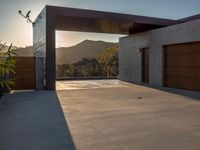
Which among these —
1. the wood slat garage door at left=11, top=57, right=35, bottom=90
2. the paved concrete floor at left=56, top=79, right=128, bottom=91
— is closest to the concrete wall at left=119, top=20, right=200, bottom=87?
the paved concrete floor at left=56, top=79, right=128, bottom=91

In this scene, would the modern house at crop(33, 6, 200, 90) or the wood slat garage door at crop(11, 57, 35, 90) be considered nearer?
the modern house at crop(33, 6, 200, 90)

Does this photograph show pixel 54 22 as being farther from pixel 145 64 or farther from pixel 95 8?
pixel 145 64

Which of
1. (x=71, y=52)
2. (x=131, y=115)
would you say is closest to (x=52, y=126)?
(x=131, y=115)

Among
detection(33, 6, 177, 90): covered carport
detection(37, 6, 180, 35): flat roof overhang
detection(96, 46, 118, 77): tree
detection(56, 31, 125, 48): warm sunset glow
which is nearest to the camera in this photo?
detection(33, 6, 177, 90): covered carport

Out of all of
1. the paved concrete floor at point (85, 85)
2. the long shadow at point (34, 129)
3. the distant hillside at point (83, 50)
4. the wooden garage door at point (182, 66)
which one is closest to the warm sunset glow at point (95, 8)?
the wooden garage door at point (182, 66)

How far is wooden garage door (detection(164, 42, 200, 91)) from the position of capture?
488 inches

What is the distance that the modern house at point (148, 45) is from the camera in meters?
12.6

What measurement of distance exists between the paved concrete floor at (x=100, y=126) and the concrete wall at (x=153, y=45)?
5.22 m

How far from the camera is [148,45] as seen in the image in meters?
15.9

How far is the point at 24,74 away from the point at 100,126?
8.45 m

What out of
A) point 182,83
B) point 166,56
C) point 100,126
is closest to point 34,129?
point 100,126

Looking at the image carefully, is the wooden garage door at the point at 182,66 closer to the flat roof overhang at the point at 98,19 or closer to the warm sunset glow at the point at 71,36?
the flat roof overhang at the point at 98,19

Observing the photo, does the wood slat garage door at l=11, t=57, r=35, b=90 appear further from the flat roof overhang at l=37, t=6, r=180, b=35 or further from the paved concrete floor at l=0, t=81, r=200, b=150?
the paved concrete floor at l=0, t=81, r=200, b=150

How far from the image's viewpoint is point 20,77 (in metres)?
13.0
